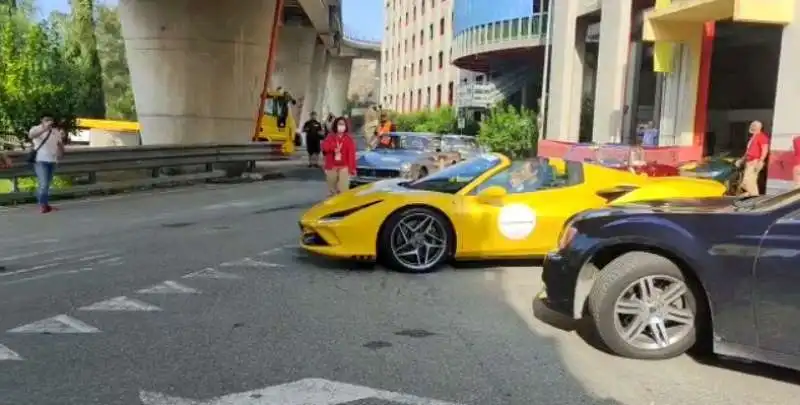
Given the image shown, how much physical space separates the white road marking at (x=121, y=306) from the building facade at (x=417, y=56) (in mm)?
60417

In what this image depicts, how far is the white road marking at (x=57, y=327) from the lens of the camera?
18.1 feet

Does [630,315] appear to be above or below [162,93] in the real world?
below

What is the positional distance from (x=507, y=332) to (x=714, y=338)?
1.49m

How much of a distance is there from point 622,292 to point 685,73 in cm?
1825

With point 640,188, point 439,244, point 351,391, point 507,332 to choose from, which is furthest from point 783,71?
point 351,391

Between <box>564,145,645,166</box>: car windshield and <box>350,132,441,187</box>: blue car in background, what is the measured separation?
10.8ft

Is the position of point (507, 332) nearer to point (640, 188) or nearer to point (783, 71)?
point (640, 188)

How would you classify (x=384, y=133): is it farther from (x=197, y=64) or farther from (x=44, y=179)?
(x=44, y=179)

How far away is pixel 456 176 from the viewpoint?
8508 millimetres

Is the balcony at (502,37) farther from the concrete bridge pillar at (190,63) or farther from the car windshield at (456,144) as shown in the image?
the concrete bridge pillar at (190,63)

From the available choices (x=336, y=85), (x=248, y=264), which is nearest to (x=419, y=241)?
(x=248, y=264)

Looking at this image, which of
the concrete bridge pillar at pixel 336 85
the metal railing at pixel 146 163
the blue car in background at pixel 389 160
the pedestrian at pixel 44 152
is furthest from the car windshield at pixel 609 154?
the concrete bridge pillar at pixel 336 85

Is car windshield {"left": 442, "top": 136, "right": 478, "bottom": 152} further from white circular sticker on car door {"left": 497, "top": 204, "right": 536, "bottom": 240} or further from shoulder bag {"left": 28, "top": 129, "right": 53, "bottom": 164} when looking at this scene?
white circular sticker on car door {"left": 497, "top": 204, "right": 536, "bottom": 240}

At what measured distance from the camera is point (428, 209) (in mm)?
7840
